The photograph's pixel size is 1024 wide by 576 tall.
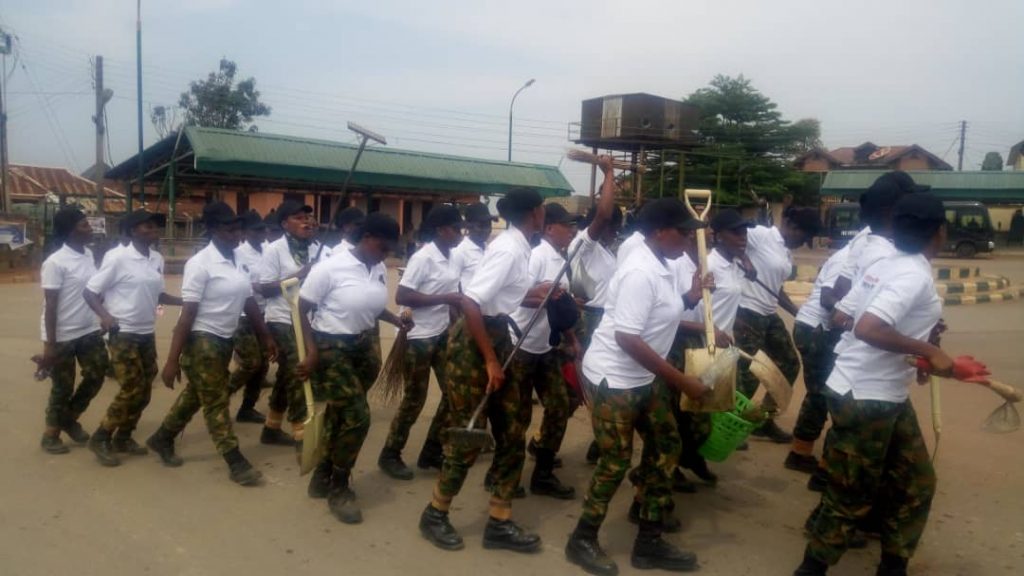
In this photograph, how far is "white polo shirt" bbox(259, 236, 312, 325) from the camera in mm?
6410

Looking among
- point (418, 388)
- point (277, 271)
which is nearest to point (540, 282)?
point (418, 388)

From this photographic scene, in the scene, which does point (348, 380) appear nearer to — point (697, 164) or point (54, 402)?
point (54, 402)

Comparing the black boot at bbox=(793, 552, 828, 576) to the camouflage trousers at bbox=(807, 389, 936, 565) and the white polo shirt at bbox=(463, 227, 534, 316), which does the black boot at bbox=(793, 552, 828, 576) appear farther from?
the white polo shirt at bbox=(463, 227, 534, 316)

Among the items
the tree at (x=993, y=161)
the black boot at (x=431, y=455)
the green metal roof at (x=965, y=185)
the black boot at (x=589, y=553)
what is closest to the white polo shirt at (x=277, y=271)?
the black boot at (x=431, y=455)

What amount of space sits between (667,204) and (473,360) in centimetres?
125

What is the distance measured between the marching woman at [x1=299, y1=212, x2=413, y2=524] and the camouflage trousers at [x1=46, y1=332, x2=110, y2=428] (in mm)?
2080

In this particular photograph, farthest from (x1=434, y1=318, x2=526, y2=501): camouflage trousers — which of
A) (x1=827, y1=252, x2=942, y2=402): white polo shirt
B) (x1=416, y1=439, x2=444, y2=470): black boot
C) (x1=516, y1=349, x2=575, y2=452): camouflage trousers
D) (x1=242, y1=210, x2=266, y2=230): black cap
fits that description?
(x1=242, y1=210, x2=266, y2=230): black cap

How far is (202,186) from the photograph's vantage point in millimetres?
25656

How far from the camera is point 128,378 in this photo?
5.40 metres

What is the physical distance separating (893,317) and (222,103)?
42.2 m

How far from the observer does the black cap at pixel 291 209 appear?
682cm

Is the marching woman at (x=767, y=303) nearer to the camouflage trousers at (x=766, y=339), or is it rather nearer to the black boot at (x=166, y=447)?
the camouflage trousers at (x=766, y=339)

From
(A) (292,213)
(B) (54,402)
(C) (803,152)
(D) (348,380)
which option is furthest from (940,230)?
(C) (803,152)

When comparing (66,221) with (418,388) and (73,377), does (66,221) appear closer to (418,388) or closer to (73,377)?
(73,377)
